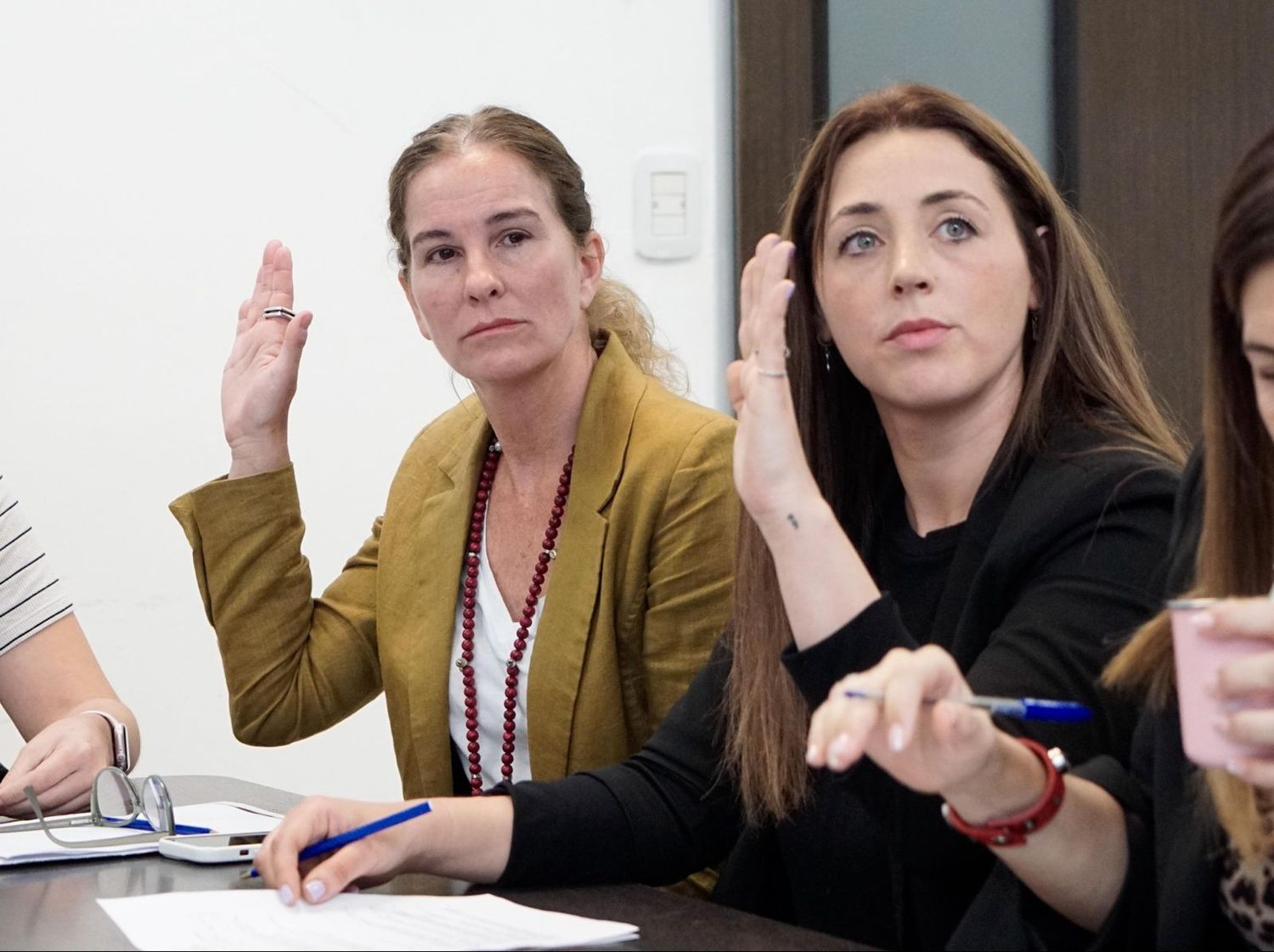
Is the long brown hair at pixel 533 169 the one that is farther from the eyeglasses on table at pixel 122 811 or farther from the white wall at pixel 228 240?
the eyeglasses on table at pixel 122 811

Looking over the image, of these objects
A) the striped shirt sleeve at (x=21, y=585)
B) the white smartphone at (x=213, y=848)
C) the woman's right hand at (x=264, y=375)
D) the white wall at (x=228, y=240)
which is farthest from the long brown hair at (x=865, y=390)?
the white wall at (x=228, y=240)

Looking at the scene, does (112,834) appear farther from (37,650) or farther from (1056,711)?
(1056,711)

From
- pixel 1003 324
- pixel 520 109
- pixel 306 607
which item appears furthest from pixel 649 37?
pixel 1003 324

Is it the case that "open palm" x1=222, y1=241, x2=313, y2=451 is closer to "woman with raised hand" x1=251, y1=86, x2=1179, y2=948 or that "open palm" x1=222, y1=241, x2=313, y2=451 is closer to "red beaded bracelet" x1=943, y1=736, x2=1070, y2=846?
"woman with raised hand" x1=251, y1=86, x2=1179, y2=948

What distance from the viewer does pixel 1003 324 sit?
1481mm

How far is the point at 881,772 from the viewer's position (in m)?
1.19

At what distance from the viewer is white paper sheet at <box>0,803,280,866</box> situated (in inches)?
51.8

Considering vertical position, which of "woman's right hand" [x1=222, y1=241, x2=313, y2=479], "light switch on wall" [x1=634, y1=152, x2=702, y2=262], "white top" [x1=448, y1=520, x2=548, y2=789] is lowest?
"white top" [x1=448, y1=520, x2=548, y2=789]

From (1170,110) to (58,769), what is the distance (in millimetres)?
2050

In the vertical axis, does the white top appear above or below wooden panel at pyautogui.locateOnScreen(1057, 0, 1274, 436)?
below

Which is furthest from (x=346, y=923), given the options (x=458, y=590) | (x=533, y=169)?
(x=533, y=169)

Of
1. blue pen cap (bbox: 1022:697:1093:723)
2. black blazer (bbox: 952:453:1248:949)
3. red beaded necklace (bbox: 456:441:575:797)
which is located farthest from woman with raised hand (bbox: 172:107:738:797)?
blue pen cap (bbox: 1022:697:1093:723)

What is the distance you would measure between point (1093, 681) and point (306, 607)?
110 centimetres

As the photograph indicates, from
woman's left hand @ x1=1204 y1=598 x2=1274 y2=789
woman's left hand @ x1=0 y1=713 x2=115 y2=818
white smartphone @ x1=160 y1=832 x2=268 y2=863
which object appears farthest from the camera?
woman's left hand @ x1=0 y1=713 x2=115 y2=818
